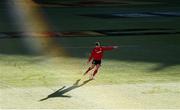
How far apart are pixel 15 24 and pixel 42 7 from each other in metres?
22.6

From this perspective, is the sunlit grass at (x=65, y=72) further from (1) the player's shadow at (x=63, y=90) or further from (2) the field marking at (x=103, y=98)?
(2) the field marking at (x=103, y=98)

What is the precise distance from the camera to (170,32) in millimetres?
40906

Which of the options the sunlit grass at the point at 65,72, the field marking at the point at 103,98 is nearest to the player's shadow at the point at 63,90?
the field marking at the point at 103,98

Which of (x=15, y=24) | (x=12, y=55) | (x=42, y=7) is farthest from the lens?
(x=42, y=7)

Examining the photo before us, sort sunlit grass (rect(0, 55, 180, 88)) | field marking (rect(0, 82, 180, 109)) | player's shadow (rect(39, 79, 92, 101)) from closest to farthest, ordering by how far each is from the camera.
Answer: field marking (rect(0, 82, 180, 109)) → player's shadow (rect(39, 79, 92, 101)) → sunlit grass (rect(0, 55, 180, 88))

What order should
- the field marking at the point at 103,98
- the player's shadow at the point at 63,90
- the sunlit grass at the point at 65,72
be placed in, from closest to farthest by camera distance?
the field marking at the point at 103,98 < the player's shadow at the point at 63,90 < the sunlit grass at the point at 65,72

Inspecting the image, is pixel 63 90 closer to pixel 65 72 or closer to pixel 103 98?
pixel 103 98

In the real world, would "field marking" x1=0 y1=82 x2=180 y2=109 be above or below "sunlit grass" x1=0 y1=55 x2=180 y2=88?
above

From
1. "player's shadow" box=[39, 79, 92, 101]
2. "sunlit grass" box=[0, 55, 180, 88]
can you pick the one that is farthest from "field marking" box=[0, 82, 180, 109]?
"sunlit grass" box=[0, 55, 180, 88]

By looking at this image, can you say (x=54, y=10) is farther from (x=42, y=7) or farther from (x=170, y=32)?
(x=170, y=32)

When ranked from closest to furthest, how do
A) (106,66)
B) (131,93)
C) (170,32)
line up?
1. (131,93)
2. (106,66)
3. (170,32)

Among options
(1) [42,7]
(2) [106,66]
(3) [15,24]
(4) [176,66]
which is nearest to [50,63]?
(2) [106,66]

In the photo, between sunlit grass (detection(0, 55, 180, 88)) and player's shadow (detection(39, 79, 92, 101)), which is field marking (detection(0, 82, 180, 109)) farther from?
sunlit grass (detection(0, 55, 180, 88))

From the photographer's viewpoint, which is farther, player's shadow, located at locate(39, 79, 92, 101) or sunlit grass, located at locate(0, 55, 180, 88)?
sunlit grass, located at locate(0, 55, 180, 88)
